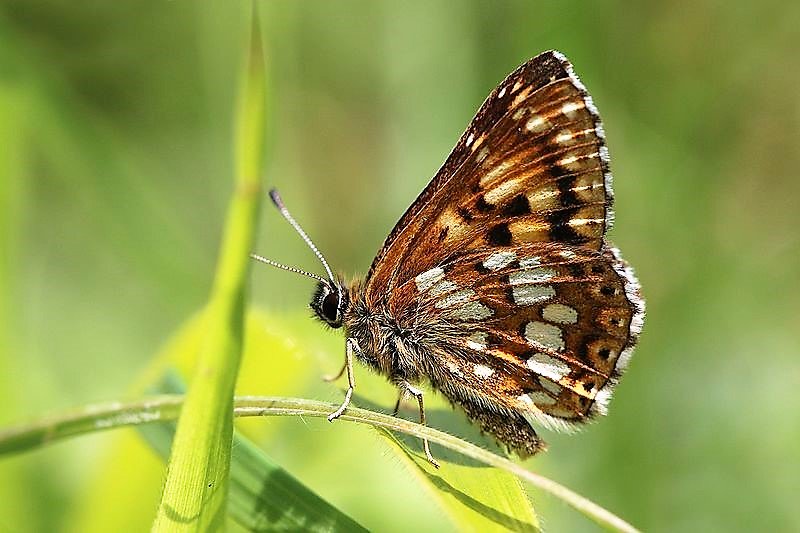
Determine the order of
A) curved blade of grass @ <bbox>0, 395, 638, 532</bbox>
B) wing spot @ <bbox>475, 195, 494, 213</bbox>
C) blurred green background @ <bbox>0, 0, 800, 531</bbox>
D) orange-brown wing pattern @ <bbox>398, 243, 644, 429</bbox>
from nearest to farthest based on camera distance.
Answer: curved blade of grass @ <bbox>0, 395, 638, 532</bbox>
orange-brown wing pattern @ <bbox>398, 243, 644, 429</bbox>
wing spot @ <bbox>475, 195, 494, 213</bbox>
blurred green background @ <bbox>0, 0, 800, 531</bbox>

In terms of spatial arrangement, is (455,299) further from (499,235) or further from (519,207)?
(519,207)

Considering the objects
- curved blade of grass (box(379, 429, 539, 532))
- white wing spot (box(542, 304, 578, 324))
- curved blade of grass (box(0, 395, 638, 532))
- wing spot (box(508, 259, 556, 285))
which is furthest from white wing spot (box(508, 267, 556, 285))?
curved blade of grass (box(0, 395, 638, 532))

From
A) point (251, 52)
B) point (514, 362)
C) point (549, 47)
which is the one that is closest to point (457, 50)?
point (549, 47)

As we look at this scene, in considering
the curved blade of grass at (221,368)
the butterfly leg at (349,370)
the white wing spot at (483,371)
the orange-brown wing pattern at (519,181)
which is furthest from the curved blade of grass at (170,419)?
the orange-brown wing pattern at (519,181)

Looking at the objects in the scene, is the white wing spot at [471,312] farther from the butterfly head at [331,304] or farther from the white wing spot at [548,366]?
the butterfly head at [331,304]

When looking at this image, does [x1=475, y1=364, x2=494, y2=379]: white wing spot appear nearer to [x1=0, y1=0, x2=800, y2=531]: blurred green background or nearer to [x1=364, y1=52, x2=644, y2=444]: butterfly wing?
[x1=364, y1=52, x2=644, y2=444]: butterfly wing

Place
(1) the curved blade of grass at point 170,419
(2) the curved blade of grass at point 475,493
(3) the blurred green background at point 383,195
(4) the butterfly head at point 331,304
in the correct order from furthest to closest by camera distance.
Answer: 1. (3) the blurred green background at point 383,195
2. (4) the butterfly head at point 331,304
3. (2) the curved blade of grass at point 475,493
4. (1) the curved blade of grass at point 170,419
